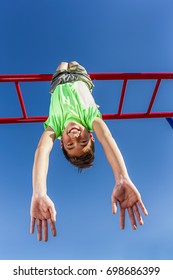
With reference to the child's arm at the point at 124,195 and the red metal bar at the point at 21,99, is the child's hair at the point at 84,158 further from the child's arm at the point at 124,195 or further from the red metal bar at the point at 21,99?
the red metal bar at the point at 21,99

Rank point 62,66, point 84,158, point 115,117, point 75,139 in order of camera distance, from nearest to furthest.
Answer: point 75,139, point 84,158, point 62,66, point 115,117

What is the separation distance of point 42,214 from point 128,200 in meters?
0.44

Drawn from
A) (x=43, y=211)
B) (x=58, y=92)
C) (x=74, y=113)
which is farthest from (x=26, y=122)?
(x=43, y=211)

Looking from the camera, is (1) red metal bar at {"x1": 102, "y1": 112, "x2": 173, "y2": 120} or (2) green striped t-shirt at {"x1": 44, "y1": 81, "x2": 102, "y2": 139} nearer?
(2) green striped t-shirt at {"x1": 44, "y1": 81, "x2": 102, "y2": 139}

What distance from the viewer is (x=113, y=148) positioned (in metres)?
1.99

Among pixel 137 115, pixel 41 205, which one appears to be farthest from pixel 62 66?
pixel 41 205

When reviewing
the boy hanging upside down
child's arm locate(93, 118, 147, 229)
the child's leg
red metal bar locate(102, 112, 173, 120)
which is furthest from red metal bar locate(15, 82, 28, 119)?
child's arm locate(93, 118, 147, 229)

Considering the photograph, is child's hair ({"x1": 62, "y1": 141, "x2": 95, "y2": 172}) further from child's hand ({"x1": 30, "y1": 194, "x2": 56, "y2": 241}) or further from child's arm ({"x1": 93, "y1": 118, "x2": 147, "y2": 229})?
child's hand ({"x1": 30, "y1": 194, "x2": 56, "y2": 241})

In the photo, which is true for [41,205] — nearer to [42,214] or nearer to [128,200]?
[42,214]

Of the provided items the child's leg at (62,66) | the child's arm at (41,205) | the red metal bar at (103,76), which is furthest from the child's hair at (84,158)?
the child's leg at (62,66)

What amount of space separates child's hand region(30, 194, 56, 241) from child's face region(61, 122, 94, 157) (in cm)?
69

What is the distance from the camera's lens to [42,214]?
170cm

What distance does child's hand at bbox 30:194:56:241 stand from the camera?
1675 mm
